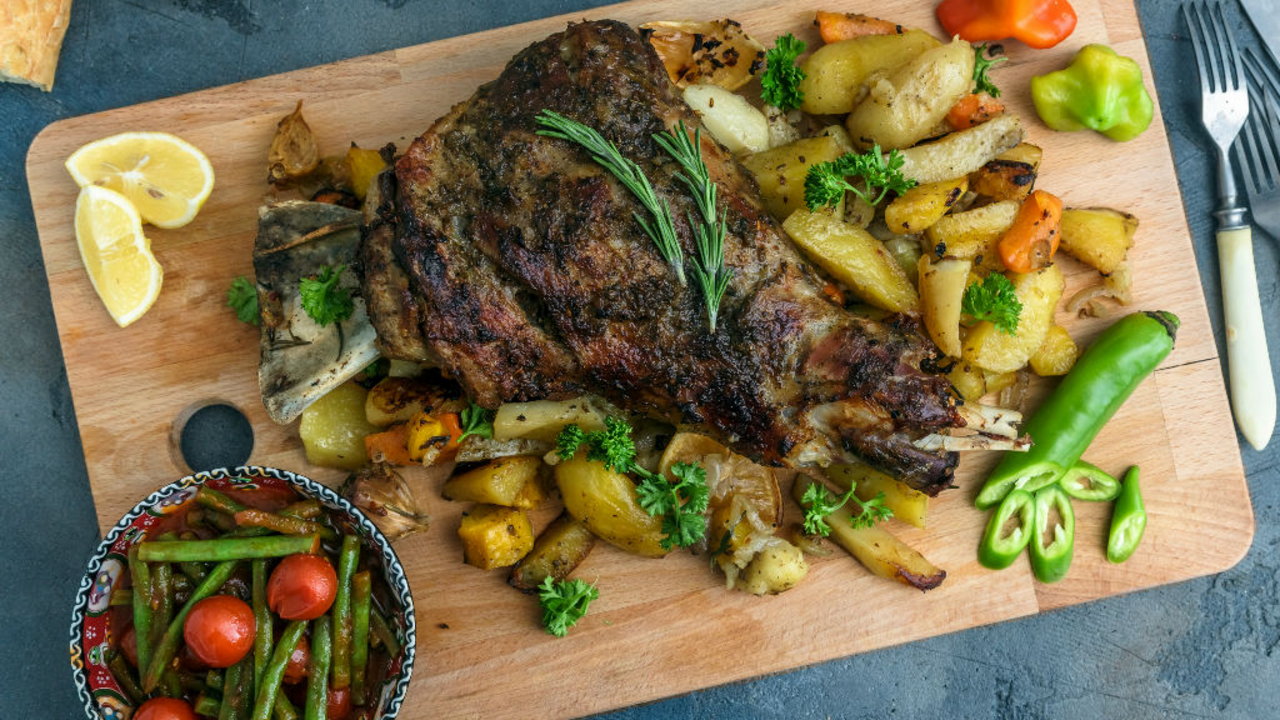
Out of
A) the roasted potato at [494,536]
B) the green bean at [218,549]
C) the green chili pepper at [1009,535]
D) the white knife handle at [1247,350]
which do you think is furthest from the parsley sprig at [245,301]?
the white knife handle at [1247,350]

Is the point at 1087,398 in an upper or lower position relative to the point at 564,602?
upper

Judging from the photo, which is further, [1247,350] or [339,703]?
[1247,350]

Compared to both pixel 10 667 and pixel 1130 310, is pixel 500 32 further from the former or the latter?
pixel 10 667

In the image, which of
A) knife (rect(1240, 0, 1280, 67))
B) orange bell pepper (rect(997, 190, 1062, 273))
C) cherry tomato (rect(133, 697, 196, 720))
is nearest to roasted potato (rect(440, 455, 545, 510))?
cherry tomato (rect(133, 697, 196, 720))

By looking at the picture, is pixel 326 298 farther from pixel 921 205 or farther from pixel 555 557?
pixel 921 205

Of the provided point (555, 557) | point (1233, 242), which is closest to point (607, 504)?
point (555, 557)

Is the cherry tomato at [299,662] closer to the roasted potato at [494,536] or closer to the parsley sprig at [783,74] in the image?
the roasted potato at [494,536]
